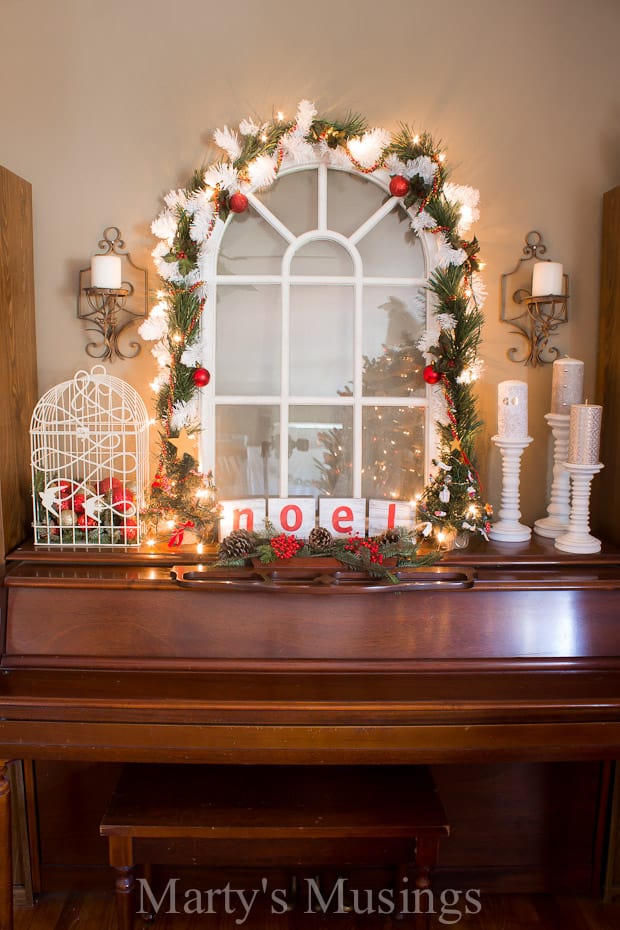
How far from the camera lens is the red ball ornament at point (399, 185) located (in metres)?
2.28

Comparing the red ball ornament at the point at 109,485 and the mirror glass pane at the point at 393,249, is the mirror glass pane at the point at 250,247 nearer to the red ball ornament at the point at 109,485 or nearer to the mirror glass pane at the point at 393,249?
the mirror glass pane at the point at 393,249

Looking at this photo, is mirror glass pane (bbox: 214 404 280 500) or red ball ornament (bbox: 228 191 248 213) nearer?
red ball ornament (bbox: 228 191 248 213)

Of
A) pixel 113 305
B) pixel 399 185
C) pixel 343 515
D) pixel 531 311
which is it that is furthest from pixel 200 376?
pixel 531 311

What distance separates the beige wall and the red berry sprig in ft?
3.41

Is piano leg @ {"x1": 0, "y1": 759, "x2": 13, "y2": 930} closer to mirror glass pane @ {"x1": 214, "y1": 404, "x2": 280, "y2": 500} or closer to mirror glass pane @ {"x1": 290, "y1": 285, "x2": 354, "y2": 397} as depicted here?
mirror glass pane @ {"x1": 214, "y1": 404, "x2": 280, "y2": 500}

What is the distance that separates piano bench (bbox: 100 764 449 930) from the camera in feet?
5.96

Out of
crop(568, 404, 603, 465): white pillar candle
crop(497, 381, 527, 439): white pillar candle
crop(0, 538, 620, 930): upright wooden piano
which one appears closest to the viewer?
crop(0, 538, 620, 930): upright wooden piano

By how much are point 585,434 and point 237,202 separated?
1264mm

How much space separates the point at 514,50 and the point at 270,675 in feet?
6.72

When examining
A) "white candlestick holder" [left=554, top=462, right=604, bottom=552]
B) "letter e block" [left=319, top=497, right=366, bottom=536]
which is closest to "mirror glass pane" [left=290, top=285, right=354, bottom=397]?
"letter e block" [left=319, top=497, right=366, bottom=536]

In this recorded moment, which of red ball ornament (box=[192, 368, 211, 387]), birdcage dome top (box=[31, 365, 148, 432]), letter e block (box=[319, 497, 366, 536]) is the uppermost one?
red ball ornament (box=[192, 368, 211, 387])

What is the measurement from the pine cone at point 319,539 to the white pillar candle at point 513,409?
0.63 metres

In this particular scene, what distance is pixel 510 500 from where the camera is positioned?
90.6 inches

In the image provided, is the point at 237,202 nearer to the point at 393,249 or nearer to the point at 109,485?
the point at 393,249
